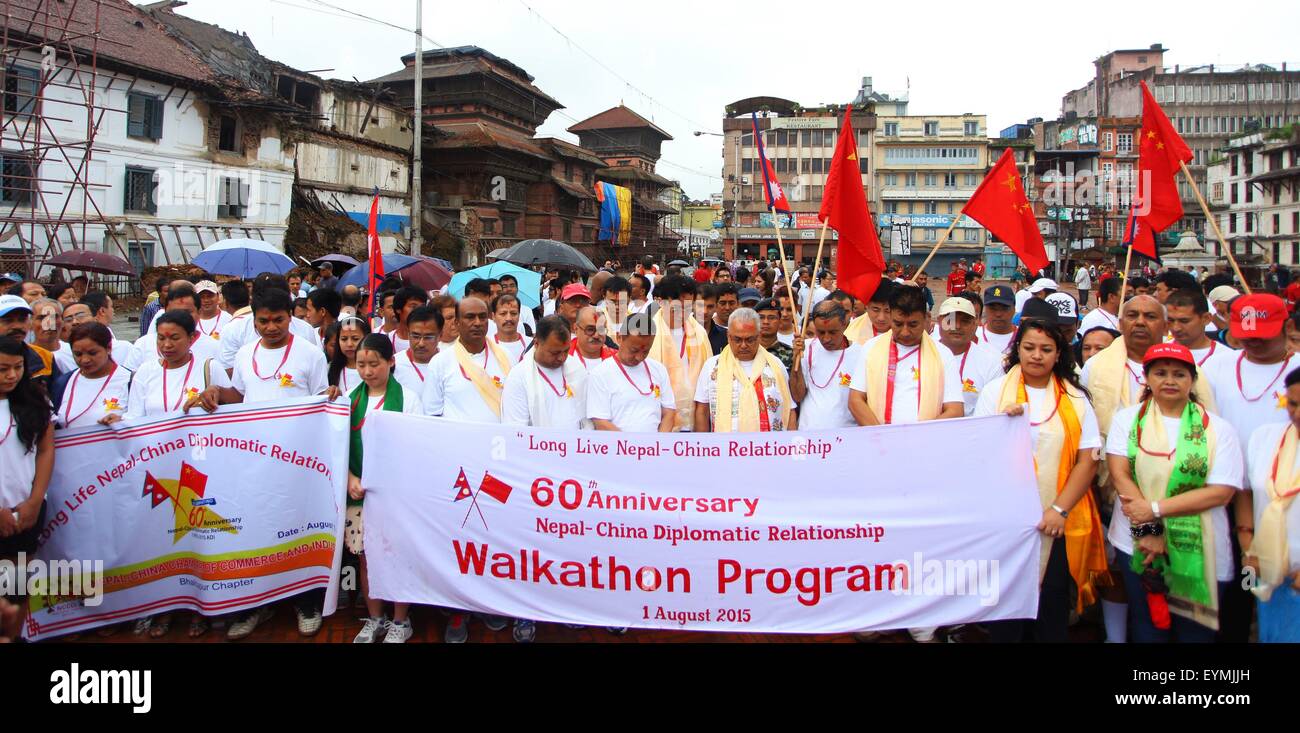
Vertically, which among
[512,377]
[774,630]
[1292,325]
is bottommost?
[774,630]

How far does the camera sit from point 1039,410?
410 cm

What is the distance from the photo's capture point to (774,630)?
4090 millimetres

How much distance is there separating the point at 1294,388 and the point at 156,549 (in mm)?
5676

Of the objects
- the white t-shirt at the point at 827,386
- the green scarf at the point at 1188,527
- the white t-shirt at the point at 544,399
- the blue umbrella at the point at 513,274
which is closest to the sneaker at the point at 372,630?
the white t-shirt at the point at 544,399

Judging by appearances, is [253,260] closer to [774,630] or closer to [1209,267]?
[774,630]

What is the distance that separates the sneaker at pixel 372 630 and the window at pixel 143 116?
26.1 meters

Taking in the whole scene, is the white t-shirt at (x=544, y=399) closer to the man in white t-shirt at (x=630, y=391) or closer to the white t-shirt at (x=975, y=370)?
the man in white t-shirt at (x=630, y=391)

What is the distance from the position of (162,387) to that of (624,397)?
277cm

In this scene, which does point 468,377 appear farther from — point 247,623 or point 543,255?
point 543,255

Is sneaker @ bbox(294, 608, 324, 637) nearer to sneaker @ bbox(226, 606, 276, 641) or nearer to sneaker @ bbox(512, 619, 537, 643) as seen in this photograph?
sneaker @ bbox(226, 606, 276, 641)

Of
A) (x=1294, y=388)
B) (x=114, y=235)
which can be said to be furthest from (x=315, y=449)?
(x=114, y=235)

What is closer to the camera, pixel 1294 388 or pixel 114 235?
pixel 1294 388

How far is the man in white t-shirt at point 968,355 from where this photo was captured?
17.6 feet

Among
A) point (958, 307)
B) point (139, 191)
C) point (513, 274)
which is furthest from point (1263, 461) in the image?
point (139, 191)
